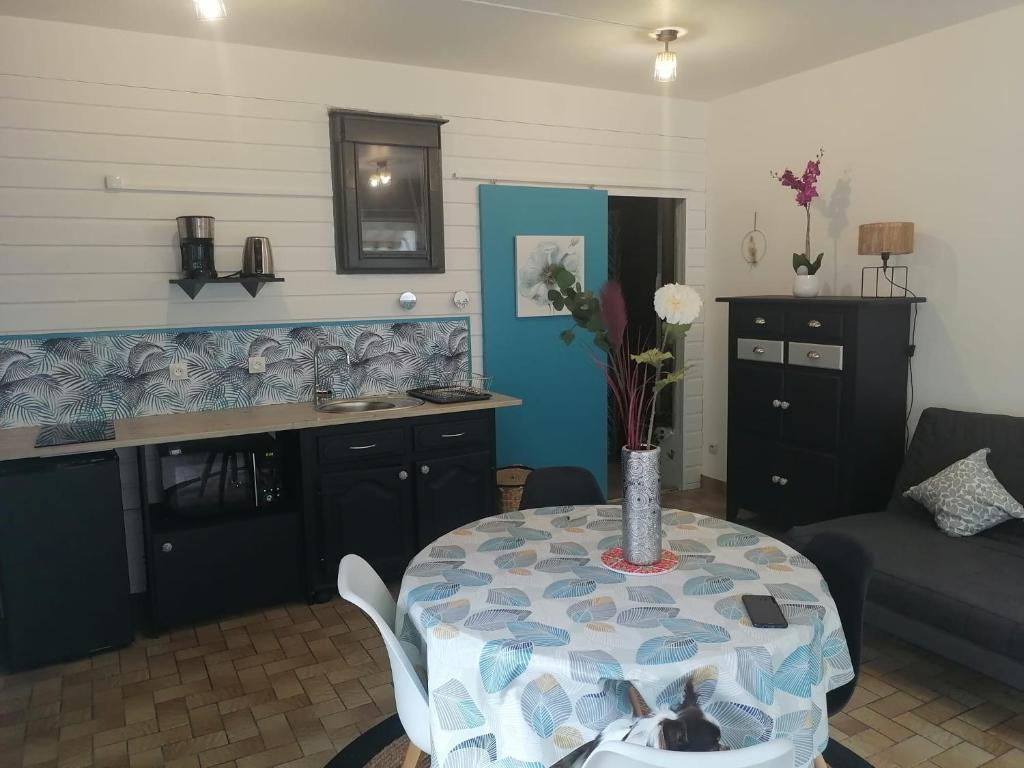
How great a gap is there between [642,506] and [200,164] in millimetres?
2869

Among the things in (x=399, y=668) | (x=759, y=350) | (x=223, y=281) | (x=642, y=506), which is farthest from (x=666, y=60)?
(x=399, y=668)

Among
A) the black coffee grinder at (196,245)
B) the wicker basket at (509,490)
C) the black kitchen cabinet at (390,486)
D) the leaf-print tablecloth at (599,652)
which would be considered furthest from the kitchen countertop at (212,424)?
the leaf-print tablecloth at (599,652)

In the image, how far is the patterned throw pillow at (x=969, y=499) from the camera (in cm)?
321

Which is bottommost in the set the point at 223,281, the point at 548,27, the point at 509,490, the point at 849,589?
the point at 509,490

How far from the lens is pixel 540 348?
4785mm

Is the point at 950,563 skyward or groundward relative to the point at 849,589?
groundward

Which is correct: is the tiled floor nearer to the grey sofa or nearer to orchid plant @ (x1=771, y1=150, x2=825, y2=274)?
the grey sofa

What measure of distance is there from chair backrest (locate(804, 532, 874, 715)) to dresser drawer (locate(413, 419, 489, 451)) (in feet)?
6.73

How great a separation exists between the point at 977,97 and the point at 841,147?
2.51 ft

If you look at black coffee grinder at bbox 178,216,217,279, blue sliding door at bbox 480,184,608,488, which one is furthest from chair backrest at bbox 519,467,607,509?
black coffee grinder at bbox 178,216,217,279

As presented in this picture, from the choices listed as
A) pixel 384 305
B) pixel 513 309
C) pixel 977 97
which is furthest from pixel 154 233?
pixel 977 97

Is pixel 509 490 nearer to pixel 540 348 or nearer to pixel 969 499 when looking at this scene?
pixel 540 348

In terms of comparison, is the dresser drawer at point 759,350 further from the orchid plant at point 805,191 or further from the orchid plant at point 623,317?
the orchid plant at point 623,317

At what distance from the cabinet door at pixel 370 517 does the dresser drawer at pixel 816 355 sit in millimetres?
2092
